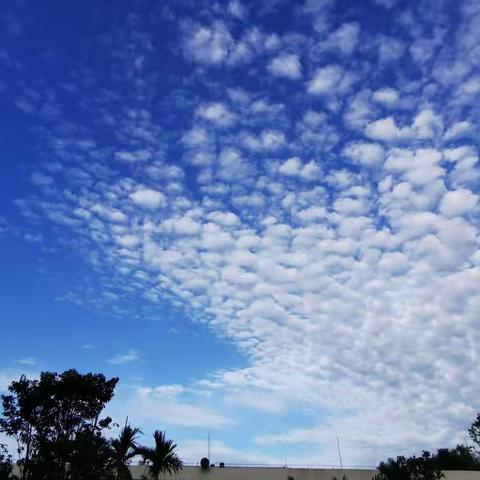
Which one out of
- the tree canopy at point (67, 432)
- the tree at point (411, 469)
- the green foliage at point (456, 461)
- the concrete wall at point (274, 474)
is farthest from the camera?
the green foliage at point (456, 461)

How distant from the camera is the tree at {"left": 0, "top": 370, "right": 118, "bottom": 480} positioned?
3344 cm

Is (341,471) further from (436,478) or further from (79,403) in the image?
(79,403)

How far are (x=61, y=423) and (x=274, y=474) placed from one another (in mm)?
23024

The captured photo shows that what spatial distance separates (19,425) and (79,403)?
383 centimetres

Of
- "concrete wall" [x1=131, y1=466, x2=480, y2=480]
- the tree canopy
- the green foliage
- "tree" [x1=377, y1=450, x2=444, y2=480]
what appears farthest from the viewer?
the green foliage

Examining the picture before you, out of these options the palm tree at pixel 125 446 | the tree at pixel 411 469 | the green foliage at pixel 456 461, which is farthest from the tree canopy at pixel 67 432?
the green foliage at pixel 456 461

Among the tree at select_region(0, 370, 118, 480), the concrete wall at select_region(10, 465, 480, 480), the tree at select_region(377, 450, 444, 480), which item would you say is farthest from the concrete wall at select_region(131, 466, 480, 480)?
the tree at select_region(0, 370, 118, 480)

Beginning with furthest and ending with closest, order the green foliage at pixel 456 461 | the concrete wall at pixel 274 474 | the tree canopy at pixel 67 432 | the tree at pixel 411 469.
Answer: the green foliage at pixel 456 461
the concrete wall at pixel 274 474
the tree at pixel 411 469
the tree canopy at pixel 67 432

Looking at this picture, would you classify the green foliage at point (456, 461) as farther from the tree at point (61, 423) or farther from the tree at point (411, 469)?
the tree at point (61, 423)

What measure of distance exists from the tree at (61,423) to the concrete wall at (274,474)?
16226 mm

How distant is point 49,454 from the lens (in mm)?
34781

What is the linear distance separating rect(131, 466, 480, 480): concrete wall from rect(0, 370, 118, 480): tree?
16.2 metres

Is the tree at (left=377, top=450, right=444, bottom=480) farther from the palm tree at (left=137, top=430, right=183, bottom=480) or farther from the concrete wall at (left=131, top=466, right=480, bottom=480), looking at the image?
the palm tree at (left=137, top=430, right=183, bottom=480)

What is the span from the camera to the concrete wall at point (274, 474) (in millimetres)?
51969
